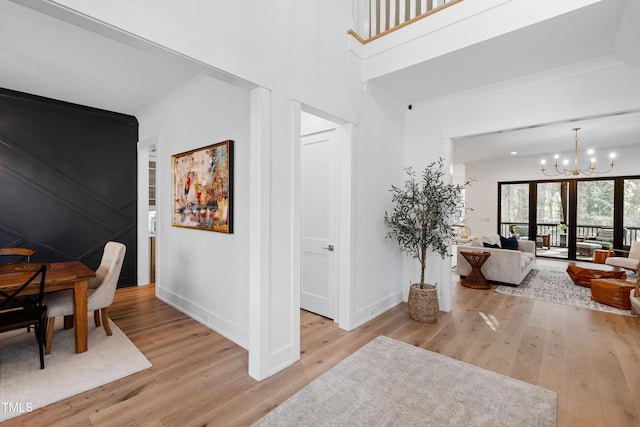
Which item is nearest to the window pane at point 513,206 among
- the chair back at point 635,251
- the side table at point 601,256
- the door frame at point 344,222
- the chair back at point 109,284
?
the side table at point 601,256

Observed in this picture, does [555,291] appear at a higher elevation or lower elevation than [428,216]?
lower

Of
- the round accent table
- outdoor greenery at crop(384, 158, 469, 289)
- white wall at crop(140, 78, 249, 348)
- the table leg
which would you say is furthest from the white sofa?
the table leg

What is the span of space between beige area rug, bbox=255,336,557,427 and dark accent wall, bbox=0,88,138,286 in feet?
13.6

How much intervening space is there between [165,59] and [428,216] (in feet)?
9.68

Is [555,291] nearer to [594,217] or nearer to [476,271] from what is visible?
[476,271]

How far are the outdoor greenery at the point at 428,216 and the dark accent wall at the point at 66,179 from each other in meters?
4.22

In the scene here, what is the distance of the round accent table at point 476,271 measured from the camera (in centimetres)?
503

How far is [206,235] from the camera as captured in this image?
3.29 m

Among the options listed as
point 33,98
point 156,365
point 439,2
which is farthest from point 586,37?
point 33,98

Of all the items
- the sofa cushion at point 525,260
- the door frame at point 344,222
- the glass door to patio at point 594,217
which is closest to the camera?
the door frame at point 344,222

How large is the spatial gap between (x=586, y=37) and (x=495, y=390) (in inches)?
116

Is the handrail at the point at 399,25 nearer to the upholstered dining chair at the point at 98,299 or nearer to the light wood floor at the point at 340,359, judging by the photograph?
the light wood floor at the point at 340,359

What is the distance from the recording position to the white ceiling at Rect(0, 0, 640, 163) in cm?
226

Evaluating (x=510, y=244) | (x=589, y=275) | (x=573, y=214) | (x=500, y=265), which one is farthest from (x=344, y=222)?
(x=573, y=214)
